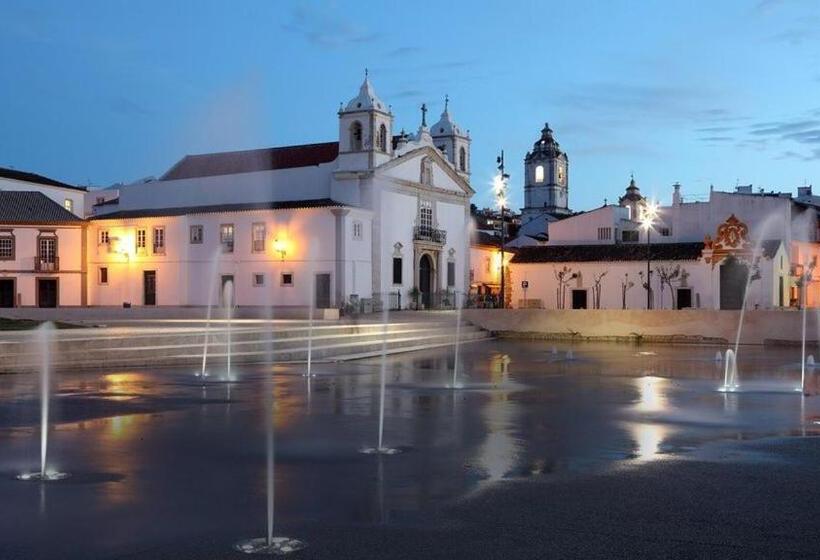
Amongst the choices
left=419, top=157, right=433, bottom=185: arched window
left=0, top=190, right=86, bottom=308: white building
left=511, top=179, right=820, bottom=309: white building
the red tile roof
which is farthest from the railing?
left=511, top=179, right=820, bottom=309: white building

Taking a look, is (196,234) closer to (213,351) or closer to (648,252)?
(648,252)

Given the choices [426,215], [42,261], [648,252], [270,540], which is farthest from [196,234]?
[270,540]

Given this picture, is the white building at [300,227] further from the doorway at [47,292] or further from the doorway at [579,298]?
the doorway at [579,298]

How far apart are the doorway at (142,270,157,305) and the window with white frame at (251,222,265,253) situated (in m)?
6.41

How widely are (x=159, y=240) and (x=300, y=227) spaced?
850 cm

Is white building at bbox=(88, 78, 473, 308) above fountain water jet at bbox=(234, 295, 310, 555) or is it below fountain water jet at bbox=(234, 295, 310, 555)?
above

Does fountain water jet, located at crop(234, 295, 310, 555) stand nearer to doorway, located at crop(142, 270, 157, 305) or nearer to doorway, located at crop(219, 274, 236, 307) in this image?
doorway, located at crop(219, 274, 236, 307)

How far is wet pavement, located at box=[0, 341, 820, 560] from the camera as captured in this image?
20.9 feet

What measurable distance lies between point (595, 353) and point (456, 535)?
887 inches

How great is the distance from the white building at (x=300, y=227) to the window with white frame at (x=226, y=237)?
0.05 meters

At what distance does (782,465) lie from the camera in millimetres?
9141

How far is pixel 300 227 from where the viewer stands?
4525 cm

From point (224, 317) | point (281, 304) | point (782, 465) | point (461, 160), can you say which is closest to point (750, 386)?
point (782, 465)

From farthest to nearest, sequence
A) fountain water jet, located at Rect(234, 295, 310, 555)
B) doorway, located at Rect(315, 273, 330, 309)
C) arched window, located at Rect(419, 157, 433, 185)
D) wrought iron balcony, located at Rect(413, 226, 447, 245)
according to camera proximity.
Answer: arched window, located at Rect(419, 157, 433, 185), wrought iron balcony, located at Rect(413, 226, 447, 245), doorway, located at Rect(315, 273, 330, 309), fountain water jet, located at Rect(234, 295, 310, 555)
